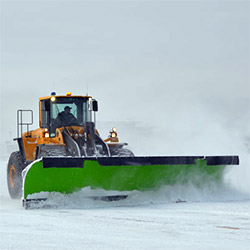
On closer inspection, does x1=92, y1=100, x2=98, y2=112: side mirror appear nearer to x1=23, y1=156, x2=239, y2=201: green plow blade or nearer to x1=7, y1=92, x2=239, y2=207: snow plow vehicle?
x1=7, y1=92, x2=239, y2=207: snow plow vehicle

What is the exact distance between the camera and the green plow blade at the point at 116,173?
927 cm

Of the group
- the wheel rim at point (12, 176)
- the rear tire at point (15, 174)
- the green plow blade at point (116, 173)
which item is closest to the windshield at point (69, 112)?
the rear tire at point (15, 174)

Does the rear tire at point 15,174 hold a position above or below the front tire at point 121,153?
below

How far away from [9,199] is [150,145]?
28.2 feet

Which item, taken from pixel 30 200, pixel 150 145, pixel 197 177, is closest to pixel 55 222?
pixel 30 200

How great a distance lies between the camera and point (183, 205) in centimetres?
945

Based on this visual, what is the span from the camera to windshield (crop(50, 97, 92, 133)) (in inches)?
458

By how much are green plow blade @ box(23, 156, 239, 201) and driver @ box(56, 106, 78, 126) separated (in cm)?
222

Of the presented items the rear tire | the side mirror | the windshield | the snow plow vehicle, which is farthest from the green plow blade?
the rear tire

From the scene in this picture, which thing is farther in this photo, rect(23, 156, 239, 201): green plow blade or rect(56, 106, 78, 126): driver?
rect(56, 106, 78, 126): driver

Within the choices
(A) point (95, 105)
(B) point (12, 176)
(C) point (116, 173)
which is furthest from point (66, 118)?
(C) point (116, 173)

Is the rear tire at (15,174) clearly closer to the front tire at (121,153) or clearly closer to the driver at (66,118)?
the driver at (66,118)

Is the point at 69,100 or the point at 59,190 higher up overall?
the point at 69,100

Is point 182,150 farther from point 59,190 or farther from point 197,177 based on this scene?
point 59,190
